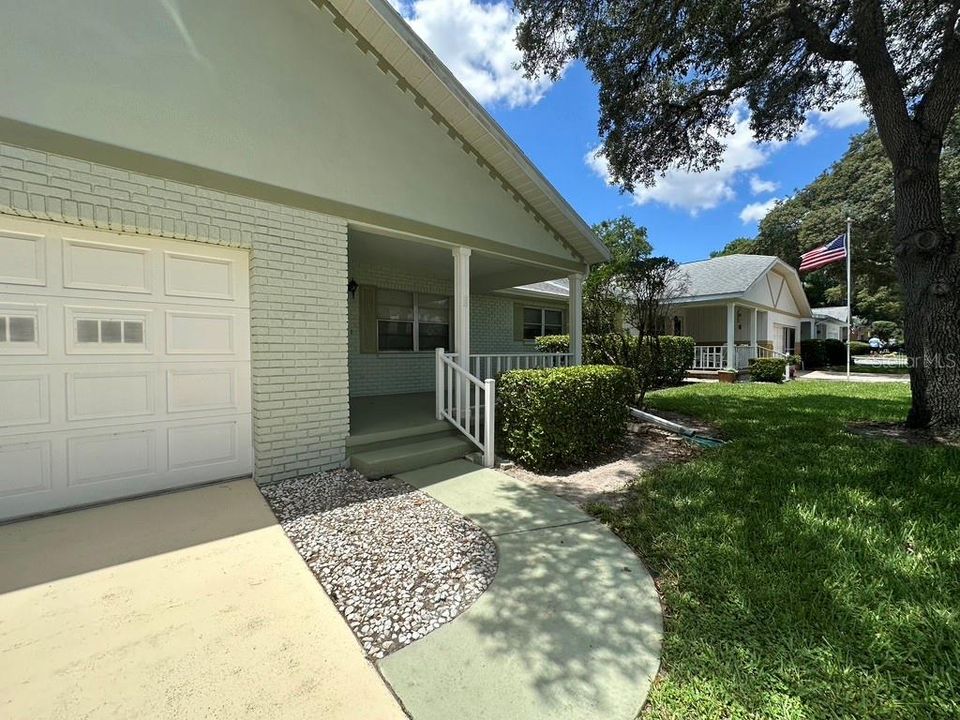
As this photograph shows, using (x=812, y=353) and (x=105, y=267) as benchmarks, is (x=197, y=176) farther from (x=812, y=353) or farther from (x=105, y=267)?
(x=812, y=353)

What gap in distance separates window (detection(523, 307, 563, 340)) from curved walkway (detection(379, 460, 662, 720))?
8.92m

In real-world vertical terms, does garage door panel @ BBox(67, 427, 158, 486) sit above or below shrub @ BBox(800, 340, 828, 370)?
below

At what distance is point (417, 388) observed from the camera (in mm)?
9055

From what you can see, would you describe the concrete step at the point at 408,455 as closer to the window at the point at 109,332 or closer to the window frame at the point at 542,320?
the window at the point at 109,332

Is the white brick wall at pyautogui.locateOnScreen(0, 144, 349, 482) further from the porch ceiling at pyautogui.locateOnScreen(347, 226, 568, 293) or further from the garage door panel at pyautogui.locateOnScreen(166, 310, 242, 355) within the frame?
the porch ceiling at pyautogui.locateOnScreen(347, 226, 568, 293)

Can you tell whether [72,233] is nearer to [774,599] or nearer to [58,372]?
[58,372]

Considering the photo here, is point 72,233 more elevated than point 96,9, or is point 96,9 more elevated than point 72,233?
point 96,9

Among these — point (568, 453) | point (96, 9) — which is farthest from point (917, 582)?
point (96, 9)

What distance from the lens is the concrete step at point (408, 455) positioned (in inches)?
189

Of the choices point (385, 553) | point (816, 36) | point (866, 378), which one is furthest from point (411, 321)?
point (866, 378)

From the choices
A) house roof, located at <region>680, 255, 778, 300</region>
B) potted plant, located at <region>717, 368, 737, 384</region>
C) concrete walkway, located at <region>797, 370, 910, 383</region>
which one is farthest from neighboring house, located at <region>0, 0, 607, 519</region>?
concrete walkway, located at <region>797, 370, 910, 383</region>

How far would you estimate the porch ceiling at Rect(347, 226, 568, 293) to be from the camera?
6.20 meters

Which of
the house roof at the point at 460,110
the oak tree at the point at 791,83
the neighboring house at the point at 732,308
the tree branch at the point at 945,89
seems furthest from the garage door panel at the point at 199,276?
the tree branch at the point at 945,89

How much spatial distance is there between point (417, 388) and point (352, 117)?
5488mm
